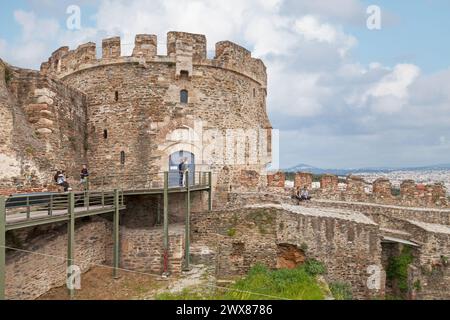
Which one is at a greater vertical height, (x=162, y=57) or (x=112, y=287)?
(x=162, y=57)

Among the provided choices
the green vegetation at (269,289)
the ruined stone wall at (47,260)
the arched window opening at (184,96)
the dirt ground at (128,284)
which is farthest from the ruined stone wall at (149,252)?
the arched window opening at (184,96)

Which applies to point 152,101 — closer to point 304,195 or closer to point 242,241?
point 242,241

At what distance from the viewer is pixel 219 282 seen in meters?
9.59

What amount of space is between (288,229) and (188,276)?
10.6 ft

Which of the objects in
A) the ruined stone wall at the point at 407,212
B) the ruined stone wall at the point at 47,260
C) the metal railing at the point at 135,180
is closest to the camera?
the ruined stone wall at the point at 47,260

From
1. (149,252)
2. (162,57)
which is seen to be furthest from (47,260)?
(162,57)

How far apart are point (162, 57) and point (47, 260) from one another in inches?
330

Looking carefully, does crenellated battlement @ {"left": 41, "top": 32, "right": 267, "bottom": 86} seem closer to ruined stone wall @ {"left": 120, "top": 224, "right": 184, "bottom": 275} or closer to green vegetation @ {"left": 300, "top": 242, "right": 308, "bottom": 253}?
ruined stone wall @ {"left": 120, "top": 224, "right": 184, "bottom": 275}

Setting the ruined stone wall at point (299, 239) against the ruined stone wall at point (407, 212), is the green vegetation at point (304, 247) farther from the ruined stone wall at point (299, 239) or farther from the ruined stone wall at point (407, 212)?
the ruined stone wall at point (407, 212)

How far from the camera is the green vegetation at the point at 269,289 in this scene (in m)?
7.84

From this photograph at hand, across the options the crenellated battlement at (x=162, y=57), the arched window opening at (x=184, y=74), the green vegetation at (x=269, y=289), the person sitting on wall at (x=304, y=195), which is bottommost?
the green vegetation at (x=269, y=289)

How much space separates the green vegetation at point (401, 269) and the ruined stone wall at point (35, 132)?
35.3 feet

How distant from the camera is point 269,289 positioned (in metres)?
8.46
